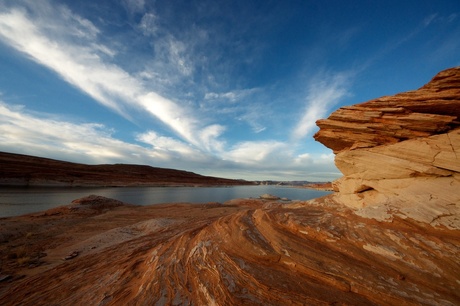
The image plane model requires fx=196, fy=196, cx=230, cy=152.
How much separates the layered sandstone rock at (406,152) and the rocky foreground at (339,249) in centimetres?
4

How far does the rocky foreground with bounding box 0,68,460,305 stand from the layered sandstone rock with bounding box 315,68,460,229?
0.04 m

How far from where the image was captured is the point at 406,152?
849cm

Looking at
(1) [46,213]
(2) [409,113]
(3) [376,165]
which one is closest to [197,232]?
(3) [376,165]

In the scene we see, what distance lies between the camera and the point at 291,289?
5.12m

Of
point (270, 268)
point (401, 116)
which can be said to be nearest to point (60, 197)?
point (270, 268)

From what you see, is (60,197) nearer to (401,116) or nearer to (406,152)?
(406,152)

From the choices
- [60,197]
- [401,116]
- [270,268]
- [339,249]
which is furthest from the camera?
[60,197]

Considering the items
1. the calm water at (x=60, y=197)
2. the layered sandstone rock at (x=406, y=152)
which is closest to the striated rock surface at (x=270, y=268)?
the layered sandstone rock at (x=406, y=152)

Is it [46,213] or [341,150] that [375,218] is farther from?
[46,213]

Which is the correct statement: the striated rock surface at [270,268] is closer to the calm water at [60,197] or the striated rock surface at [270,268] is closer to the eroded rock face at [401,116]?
the eroded rock face at [401,116]

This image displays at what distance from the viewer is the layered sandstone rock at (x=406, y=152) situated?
714 cm

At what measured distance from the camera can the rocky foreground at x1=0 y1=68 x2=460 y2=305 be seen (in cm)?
509

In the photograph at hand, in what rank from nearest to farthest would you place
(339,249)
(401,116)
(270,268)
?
(270,268) < (339,249) < (401,116)

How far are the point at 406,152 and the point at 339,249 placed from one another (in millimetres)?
5596
